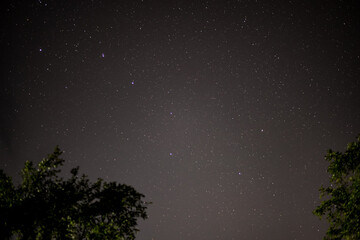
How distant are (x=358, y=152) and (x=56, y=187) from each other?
39.0ft

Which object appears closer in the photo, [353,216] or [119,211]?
[353,216]

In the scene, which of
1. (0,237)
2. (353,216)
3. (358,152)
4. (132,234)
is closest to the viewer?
(0,237)

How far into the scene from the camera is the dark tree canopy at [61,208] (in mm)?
9148

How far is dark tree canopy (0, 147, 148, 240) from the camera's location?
915cm

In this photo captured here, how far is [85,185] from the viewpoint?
414 inches

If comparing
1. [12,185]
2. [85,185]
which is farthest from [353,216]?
[12,185]

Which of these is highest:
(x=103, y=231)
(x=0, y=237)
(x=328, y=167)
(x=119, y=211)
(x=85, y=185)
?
(x=328, y=167)

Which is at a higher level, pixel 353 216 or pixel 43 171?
pixel 43 171

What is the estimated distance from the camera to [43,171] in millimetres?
10820

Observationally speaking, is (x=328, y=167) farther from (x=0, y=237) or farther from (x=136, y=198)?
(x=0, y=237)

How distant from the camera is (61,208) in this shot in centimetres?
959

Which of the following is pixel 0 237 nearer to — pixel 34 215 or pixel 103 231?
pixel 34 215

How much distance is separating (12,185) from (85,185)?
2847 mm

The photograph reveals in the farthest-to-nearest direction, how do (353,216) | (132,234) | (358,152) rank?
(132,234), (358,152), (353,216)
